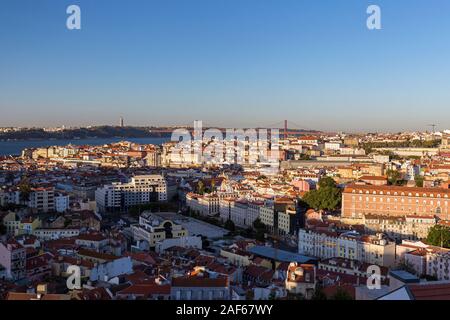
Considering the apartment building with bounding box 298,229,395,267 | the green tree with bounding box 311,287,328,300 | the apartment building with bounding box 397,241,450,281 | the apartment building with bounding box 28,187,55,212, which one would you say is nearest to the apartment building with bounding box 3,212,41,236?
the apartment building with bounding box 28,187,55,212

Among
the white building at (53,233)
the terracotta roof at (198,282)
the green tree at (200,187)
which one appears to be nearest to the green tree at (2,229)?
the white building at (53,233)

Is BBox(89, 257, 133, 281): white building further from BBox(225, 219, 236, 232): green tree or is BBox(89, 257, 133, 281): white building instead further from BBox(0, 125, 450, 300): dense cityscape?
BBox(225, 219, 236, 232): green tree
